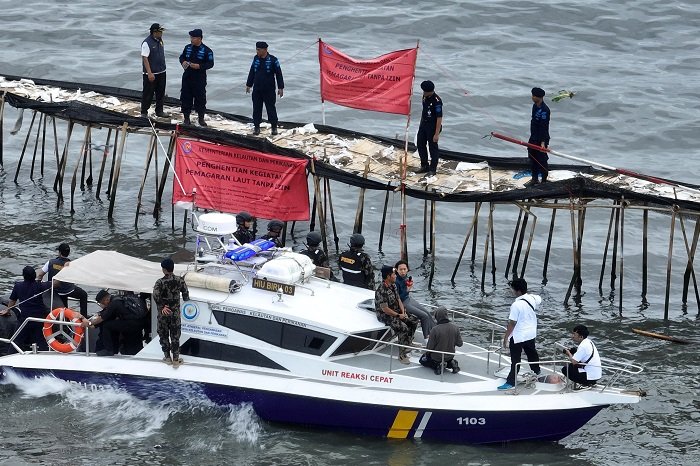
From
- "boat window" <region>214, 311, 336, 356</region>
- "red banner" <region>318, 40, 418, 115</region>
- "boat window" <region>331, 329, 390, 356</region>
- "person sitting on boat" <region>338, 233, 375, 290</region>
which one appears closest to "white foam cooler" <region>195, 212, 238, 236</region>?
"boat window" <region>214, 311, 336, 356</region>

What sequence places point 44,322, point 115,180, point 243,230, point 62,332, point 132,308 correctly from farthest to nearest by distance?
1. point 115,180
2. point 243,230
3. point 62,332
4. point 44,322
5. point 132,308

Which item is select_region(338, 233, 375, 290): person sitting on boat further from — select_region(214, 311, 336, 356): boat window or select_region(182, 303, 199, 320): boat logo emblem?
select_region(182, 303, 199, 320): boat logo emblem

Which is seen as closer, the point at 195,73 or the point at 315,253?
the point at 315,253

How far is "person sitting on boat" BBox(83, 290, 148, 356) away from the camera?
1883 cm

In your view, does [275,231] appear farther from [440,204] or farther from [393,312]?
[440,204]

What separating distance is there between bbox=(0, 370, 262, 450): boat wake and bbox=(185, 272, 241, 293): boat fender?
1602 mm

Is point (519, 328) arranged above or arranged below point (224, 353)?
above

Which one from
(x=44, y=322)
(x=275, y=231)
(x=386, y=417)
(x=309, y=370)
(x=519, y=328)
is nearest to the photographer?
(x=386, y=417)

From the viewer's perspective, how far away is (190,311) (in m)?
18.6

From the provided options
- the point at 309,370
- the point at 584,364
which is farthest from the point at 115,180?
the point at 584,364

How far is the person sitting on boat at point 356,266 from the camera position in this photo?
66.9 feet

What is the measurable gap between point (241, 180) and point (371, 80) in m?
3.48

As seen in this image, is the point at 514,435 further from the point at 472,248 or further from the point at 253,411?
the point at 472,248

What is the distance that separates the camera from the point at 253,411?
18.6 meters
